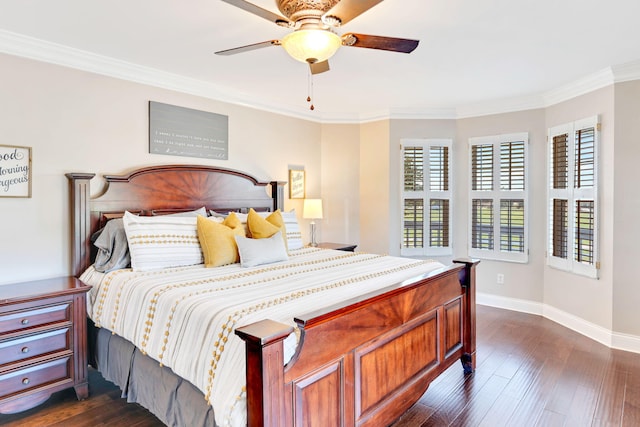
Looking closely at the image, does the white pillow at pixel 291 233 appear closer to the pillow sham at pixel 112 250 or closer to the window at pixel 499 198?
the pillow sham at pixel 112 250

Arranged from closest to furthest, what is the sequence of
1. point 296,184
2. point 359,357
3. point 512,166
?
point 359,357, point 512,166, point 296,184

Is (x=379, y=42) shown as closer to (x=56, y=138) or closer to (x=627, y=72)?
(x=56, y=138)

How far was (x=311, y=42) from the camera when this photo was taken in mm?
1951

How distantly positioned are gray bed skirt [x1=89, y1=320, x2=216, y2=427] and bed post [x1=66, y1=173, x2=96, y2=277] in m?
0.53

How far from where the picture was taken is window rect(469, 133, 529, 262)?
4.36 m

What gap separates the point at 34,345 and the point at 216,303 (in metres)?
1.40

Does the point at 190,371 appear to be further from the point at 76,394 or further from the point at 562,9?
the point at 562,9

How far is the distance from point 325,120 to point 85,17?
10.2 ft

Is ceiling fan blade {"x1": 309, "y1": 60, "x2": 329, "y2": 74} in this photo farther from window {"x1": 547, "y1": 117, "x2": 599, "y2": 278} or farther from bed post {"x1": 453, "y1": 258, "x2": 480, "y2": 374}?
window {"x1": 547, "y1": 117, "x2": 599, "y2": 278}

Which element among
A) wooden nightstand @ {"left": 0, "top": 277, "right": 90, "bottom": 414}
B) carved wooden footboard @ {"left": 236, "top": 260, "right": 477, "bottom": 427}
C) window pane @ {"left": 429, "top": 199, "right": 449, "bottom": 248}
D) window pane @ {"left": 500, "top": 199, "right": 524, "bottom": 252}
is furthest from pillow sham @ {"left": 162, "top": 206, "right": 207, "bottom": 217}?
window pane @ {"left": 500, "top": 199, "right": 524, "bottom": 252}

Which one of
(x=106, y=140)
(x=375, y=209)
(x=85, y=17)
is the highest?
(x=85, y=17)

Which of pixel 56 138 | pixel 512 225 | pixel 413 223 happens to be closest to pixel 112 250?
pixel 56 138

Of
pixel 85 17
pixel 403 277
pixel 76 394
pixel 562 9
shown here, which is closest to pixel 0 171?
pixel 85 17

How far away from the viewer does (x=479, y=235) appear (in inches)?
184
